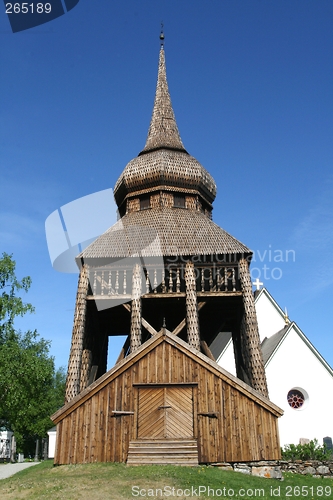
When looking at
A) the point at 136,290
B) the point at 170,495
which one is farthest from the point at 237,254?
the point at 170,495

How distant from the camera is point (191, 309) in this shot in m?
16.5

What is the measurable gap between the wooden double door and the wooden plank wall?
0.19 metres

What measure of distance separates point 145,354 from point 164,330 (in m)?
0.91

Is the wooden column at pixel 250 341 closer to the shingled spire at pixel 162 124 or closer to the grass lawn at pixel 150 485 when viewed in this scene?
the grass lawn at pixel 150 485

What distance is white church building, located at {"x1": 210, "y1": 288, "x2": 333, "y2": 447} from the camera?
21.7m

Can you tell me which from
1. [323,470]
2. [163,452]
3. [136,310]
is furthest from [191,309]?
[323,470]

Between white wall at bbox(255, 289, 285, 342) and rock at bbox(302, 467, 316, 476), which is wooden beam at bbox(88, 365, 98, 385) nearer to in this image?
rock at bbox(302, 467, 316, 476)

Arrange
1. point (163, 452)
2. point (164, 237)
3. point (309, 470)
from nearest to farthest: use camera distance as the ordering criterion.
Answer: point (163, 452) < point (309, 470) < point (164, 237)

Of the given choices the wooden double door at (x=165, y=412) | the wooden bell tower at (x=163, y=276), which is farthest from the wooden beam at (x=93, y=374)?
the wooden double door at (x=165, y=412)

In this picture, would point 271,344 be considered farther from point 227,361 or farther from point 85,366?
point 85,366

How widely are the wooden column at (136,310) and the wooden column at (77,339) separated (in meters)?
1.92

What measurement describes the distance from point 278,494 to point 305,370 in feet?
48.7

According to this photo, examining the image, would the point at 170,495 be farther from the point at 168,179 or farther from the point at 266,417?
the point at 168,179

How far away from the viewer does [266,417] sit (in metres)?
12.2
